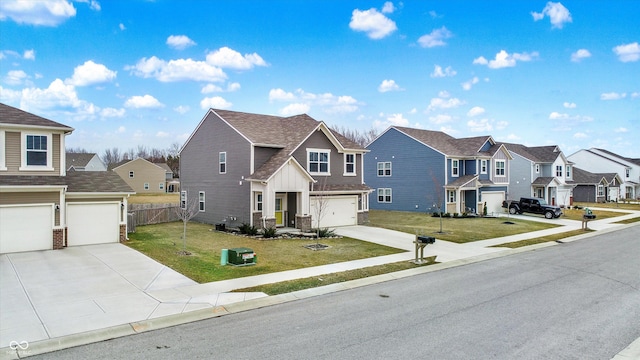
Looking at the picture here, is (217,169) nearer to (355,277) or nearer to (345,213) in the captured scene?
(345,213)

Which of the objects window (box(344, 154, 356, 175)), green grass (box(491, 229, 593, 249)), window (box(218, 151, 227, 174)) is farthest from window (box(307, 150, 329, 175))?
green grass (box(491, 229, 593, 249))

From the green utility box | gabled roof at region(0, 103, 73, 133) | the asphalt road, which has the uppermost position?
gabled roof at region(0, 103, 73, 133)

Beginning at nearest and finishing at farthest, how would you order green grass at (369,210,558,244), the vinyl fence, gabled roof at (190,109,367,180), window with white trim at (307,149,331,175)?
1. green grass at (369,210,558,244)
2. gabled roof at (190,109,367,180)
3. window with white trim at (307,149,331,175)
4. the vinyl fence

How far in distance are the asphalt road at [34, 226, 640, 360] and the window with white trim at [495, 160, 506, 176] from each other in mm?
28133

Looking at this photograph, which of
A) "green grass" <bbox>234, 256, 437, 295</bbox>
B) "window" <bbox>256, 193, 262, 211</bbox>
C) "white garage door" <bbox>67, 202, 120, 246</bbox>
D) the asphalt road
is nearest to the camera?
the asphalt road

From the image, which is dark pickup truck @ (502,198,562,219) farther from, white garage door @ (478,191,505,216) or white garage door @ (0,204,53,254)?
white garage door @ (0,204,53,254)

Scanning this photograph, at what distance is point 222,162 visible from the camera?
92.0ft

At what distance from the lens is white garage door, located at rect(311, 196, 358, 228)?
89.4ft

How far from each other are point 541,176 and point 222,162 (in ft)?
129

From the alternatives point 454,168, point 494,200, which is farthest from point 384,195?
point 494,200

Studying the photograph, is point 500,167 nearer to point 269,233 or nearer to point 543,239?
point 543,239

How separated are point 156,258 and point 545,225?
27.6m

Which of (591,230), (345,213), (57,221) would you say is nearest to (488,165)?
(591,230)

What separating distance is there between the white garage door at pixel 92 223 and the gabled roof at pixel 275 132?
26.0ft
